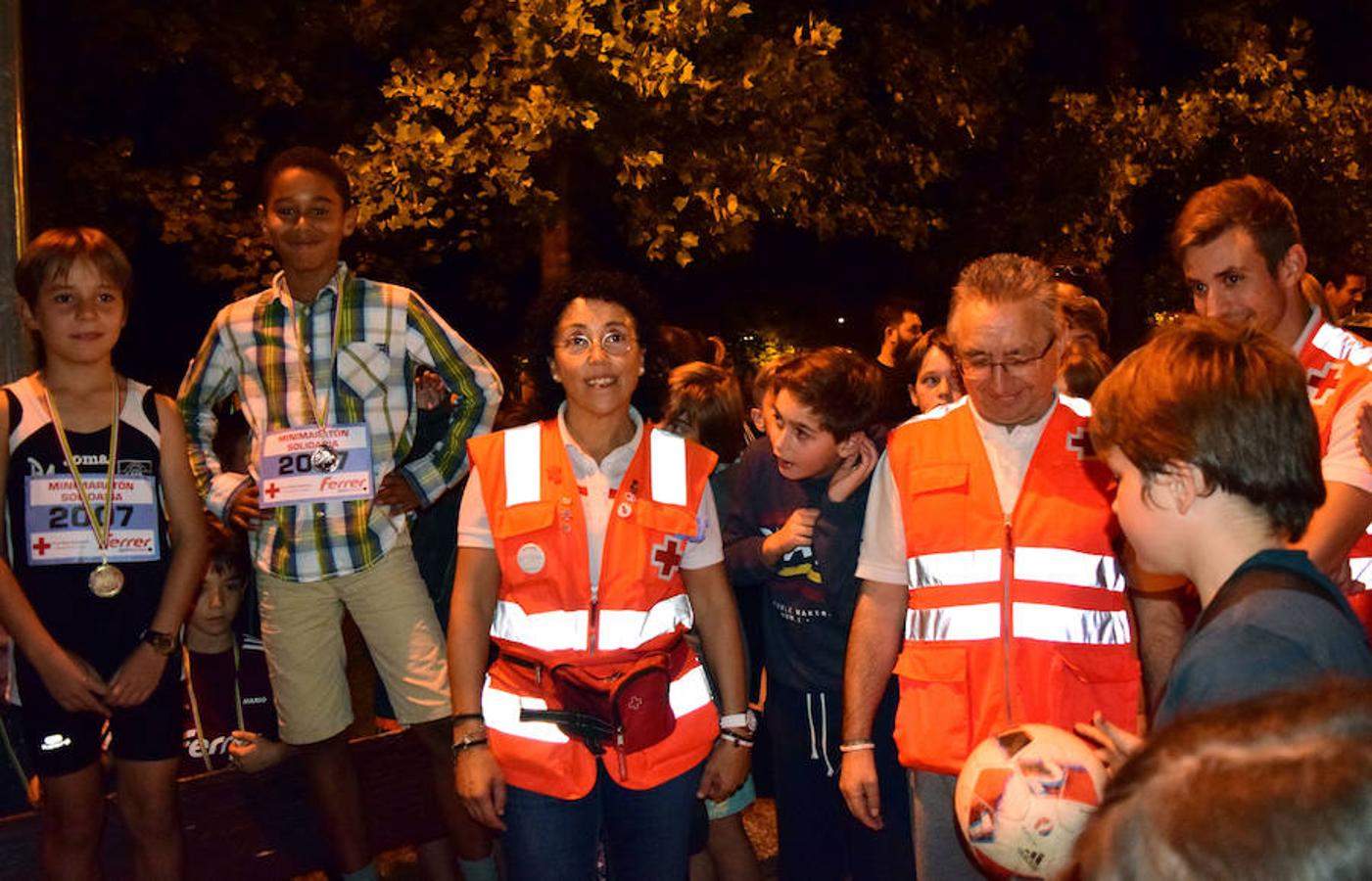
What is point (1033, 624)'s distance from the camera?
12.3 ft

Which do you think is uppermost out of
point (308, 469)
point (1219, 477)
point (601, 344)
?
point (601, 344)

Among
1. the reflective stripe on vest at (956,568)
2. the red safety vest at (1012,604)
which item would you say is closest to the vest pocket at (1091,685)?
the red safety vest at (1012,604)

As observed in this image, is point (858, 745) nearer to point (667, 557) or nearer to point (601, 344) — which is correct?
point (667, 557)

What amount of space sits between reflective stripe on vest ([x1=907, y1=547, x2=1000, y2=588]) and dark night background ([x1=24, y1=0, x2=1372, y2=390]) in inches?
305

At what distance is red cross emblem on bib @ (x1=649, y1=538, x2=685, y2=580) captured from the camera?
12.8ft

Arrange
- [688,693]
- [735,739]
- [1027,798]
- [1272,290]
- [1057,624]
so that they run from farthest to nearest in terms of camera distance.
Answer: [1272,290]
[735,739]
[688,693]
[1057,624]
[1027,798]

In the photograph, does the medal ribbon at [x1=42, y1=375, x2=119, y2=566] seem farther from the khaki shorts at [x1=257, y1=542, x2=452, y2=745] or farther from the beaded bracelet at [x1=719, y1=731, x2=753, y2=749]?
the beaded bracelet at [x1=719, y1=731, x2=753, y2=749]

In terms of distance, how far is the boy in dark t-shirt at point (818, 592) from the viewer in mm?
4766

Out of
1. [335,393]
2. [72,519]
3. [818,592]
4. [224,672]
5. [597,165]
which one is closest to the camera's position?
[72,519]

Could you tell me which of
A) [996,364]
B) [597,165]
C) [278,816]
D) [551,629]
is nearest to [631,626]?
[551,629]

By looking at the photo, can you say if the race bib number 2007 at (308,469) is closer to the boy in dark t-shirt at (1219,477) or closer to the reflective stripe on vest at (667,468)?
the reflective stripe on vest at (667,468)

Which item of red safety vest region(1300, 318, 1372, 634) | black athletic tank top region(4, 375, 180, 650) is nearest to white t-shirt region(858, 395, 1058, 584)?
red safety vest region(1300, 318, 1372, 634)

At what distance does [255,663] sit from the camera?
5578 millimetres

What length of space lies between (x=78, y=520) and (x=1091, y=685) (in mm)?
3295
